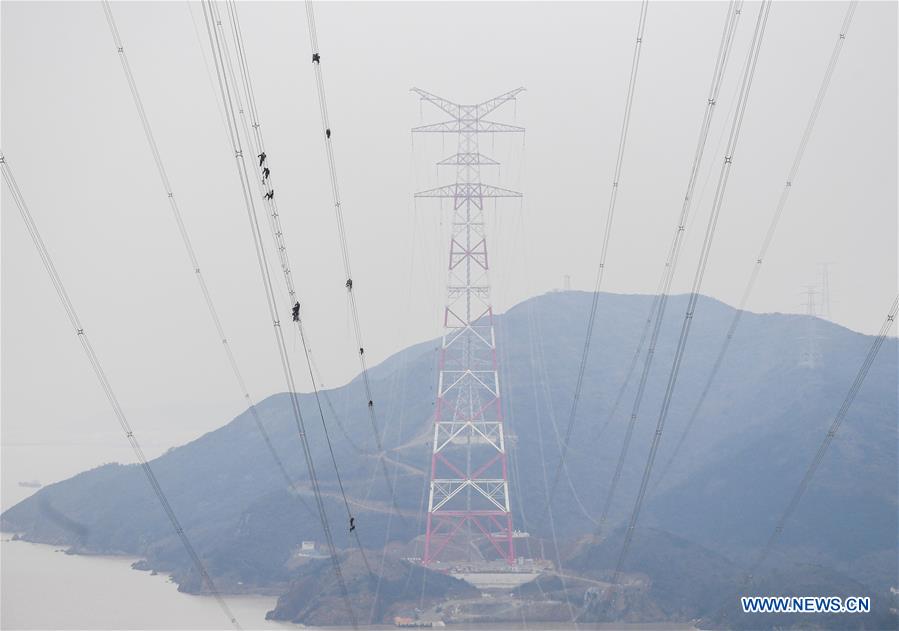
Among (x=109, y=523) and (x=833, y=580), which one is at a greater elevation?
(x=109, y=523)

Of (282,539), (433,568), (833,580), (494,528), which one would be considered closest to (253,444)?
(282,539)

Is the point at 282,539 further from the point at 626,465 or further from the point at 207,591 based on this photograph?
the point at 626,465

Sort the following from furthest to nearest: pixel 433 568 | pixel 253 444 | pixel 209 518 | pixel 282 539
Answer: pixel 253 444 < pixel 209 518 < pixel 282 539 < pixel 433 568

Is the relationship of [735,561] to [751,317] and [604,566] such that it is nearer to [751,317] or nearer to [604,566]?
[604,566]

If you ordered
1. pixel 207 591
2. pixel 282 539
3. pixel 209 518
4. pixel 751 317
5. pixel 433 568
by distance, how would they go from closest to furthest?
1. pixel 433 568
2. pixel 207 591
3. pixel 282 539
4. pixel 209 518
5. pixel 751 317

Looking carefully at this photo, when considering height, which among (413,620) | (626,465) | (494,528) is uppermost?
(626,465)

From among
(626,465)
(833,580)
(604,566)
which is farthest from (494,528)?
(833,580)

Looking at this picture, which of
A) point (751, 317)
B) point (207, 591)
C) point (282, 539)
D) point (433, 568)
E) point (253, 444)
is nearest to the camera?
point (433, 568)

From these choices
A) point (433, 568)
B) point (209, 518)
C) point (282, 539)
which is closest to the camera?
point (433, 568)

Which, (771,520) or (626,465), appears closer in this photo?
(771,520)
